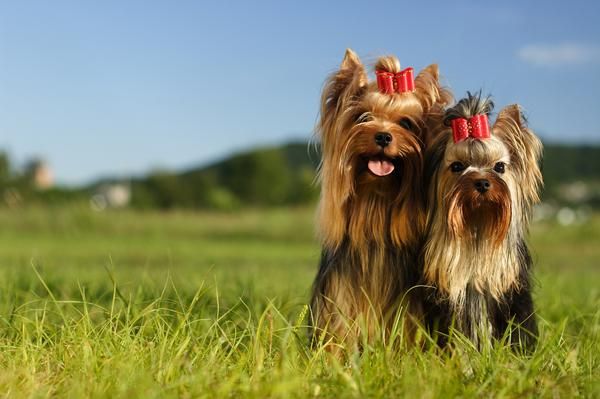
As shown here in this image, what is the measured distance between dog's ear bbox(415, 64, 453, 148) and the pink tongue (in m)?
0.28

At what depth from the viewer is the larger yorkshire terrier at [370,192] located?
450 cm

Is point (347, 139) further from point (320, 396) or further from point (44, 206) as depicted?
point (44, 206)

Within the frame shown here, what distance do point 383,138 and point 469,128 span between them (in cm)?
47

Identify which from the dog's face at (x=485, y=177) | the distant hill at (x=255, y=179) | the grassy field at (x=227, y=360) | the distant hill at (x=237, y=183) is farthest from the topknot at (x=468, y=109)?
the distant hill at (x=237, y=183)

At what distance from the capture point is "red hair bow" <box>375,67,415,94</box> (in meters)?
4.65

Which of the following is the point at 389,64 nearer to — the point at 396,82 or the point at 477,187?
the point at 396,82

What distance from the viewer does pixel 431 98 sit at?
476 cm

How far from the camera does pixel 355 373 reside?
368 centimetres

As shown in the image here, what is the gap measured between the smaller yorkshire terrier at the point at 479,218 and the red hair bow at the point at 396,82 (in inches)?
12.9

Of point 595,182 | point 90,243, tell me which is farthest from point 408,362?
point 595,182

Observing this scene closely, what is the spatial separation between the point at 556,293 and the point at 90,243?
544 inches

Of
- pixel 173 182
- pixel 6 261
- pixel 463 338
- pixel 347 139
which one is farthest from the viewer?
pixel 173 182

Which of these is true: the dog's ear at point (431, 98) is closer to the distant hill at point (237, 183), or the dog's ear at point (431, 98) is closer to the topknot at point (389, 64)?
the topknot at point (389, 64)

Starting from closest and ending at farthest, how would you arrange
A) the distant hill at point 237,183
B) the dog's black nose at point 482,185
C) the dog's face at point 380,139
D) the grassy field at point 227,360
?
the grassy field at point 227,360, the dog's black nose at point 482,185, the dog's face at point 380,139, the distant hill at point 237,183
